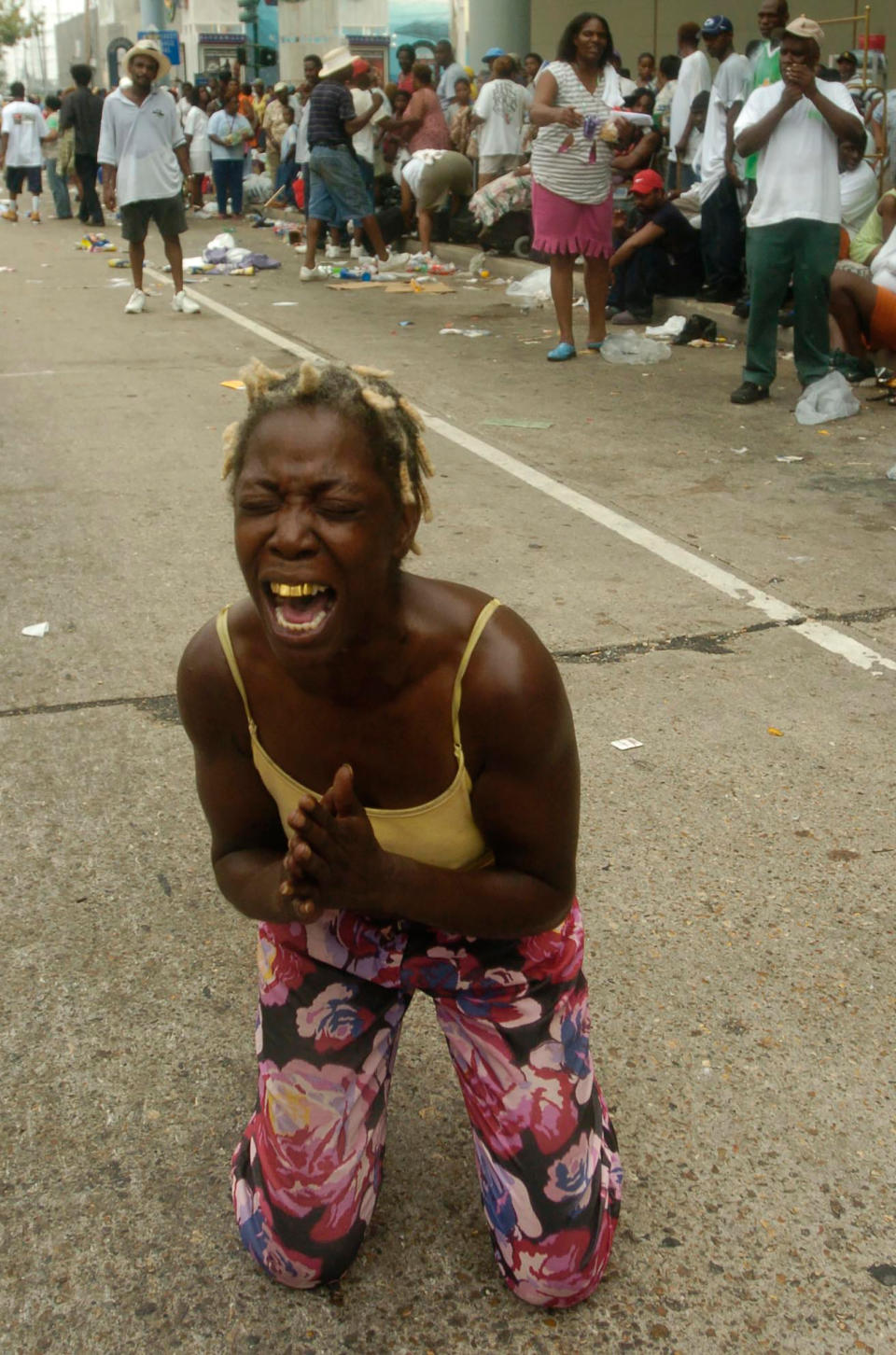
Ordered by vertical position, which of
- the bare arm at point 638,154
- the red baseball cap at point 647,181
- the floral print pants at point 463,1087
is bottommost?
the floral print pants at point 463,1087

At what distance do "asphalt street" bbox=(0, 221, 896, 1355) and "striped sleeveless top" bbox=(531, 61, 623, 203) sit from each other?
2.74 meters

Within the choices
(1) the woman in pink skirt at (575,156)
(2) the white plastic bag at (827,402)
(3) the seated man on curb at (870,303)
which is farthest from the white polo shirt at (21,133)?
(2) the white plastic bag at (827,402)

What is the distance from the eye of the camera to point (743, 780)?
3510mm

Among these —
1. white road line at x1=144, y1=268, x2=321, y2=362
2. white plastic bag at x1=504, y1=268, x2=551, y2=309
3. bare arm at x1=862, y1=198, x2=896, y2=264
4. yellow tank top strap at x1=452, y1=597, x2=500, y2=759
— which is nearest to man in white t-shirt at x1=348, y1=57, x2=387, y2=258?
white road line at x1=144, y1=268, x2=321, y2=362

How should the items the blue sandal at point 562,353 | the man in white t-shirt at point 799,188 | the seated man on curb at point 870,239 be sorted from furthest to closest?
1. the blue sandal at point 562,353
2. the seated man on curb at point 870,239
3. the man in white t-shirt at point 799,188

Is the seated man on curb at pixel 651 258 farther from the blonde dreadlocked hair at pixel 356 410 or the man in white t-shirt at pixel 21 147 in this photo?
the man in white t-shirt at pixel 21 147

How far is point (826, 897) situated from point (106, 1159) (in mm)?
1563

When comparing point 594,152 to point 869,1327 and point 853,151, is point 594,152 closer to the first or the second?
point 853,151

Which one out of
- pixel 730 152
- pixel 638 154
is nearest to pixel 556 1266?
pixel 638 154

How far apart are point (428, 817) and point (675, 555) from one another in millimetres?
3444

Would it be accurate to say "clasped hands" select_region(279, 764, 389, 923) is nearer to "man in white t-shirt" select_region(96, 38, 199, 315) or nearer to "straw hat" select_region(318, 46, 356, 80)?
"man in white t-shirt" select_region(96, 38, 199, 315)

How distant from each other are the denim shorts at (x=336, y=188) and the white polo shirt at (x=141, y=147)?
209 centimetres

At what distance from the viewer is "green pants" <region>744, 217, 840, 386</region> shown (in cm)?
736

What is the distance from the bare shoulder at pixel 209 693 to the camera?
6.42ft
